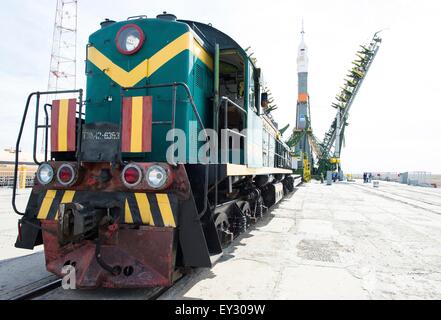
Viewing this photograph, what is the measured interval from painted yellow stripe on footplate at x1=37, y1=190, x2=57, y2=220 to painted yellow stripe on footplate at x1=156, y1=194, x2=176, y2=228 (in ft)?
4.14

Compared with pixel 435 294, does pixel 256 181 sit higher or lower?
higher

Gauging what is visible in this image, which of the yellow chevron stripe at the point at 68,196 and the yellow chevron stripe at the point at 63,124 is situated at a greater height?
the yellow chevron stripe at the point at 63,124

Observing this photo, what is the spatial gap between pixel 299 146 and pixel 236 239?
29.0 m

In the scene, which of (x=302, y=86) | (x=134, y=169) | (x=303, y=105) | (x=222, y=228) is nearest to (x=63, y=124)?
(x=134, y=169)

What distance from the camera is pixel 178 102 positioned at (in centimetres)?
405

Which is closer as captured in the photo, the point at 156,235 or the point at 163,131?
the point at 156,235

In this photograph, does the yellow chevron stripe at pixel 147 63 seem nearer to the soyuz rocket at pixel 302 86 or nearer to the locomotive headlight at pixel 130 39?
the locomotive headlight at pixel 130 39

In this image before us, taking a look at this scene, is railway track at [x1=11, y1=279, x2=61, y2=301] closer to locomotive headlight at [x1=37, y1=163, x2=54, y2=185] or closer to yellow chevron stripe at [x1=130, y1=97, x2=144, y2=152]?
locomotive headlight at [x1=37, y1=163, x2=54, y2=185]

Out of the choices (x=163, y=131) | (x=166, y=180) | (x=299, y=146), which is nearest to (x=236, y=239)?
(x=163, y=131)

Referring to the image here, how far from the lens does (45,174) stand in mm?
3545

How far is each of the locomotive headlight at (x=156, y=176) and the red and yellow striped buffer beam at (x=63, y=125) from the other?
3.66 feet

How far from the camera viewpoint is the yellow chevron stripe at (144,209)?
A: 10.5 feet

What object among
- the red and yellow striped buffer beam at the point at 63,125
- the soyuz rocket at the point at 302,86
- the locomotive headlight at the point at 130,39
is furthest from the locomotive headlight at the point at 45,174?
the soyuz rocket at the point at 302,86

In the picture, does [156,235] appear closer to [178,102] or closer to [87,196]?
[87,196]
